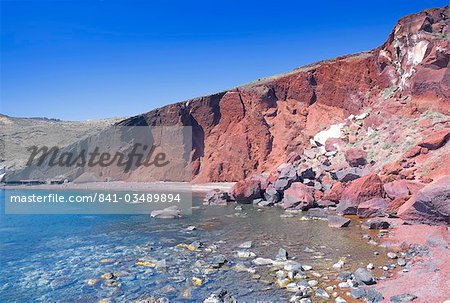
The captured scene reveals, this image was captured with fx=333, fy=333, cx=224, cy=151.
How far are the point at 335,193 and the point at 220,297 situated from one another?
19.8m

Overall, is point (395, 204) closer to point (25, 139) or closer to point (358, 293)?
point (358, 293)

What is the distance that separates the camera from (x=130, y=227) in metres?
24.2

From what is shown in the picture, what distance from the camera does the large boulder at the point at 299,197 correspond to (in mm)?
28188

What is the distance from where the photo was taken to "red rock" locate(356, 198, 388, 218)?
22469mm

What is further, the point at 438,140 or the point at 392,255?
the point at 438,140

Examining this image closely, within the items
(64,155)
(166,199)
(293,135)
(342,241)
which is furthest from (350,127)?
(64,155)

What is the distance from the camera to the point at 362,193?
23.7 m

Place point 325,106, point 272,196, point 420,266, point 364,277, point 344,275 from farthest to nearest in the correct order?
point 325,106 → point 272,196 → point 420,266 → point 344,275 → point 364,277

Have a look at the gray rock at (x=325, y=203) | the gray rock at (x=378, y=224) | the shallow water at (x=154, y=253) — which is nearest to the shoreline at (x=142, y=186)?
the gray rock at (x=325, y=203)

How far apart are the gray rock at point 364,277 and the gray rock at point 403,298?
1603 mm

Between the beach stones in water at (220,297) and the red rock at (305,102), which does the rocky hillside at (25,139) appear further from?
the beach stones in water at (220,297)

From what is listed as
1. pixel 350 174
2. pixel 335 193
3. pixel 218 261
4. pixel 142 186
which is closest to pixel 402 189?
pixel 335 193

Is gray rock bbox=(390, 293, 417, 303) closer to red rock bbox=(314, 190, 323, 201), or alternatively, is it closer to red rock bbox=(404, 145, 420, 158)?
red rock bbox=(314, 190, 323, 201)

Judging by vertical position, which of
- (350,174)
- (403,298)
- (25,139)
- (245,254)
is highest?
(25,139)
